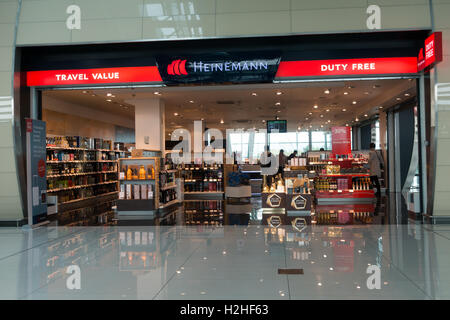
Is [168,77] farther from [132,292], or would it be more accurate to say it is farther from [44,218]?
[132,292]

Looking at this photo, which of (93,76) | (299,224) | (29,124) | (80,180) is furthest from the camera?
(80,180)

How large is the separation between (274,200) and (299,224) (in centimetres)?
→ 172

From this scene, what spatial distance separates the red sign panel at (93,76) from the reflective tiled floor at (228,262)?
3.12 meters

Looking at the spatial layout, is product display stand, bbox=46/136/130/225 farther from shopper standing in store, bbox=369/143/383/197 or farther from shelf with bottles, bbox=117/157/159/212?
shopper standing in store, bbox=369/143/383/197

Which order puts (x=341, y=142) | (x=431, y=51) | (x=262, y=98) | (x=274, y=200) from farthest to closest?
(x=341, y=142) < (x=262, y=98) < (x=274, y=200) < (x=431, y=51)

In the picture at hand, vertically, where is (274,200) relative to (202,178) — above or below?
below

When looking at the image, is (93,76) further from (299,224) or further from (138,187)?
(299,224)

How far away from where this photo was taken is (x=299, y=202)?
8.83 m

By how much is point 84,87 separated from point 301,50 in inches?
181

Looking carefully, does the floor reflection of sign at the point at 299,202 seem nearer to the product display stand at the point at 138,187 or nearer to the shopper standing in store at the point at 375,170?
the product display stand at the point at 138,187

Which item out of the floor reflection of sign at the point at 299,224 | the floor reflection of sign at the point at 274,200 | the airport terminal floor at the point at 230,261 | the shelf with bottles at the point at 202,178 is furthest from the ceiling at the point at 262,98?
the airport terminal floor at the point at 230,261

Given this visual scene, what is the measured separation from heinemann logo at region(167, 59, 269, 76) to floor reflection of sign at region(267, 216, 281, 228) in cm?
306

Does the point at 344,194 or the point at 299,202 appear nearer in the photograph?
the point at 299,202

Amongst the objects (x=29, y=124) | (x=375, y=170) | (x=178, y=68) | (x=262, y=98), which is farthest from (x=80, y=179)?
(x=375, y=170)
